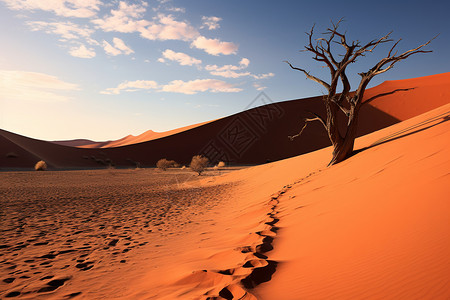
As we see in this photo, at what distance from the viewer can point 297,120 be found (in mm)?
51500

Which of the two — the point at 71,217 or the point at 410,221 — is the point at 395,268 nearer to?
the point at 410,221

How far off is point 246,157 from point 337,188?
1515 inches

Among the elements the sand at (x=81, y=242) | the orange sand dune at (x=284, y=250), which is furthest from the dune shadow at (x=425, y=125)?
the sand at (x=81, y=242)

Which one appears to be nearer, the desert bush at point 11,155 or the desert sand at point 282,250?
the desert sand at point 282,250

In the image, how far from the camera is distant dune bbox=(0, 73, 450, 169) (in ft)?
146

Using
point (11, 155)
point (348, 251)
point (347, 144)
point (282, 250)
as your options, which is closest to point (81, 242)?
point (282, 250)

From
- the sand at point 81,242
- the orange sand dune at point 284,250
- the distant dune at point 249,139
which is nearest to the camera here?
the orange sand dune at point 284,250

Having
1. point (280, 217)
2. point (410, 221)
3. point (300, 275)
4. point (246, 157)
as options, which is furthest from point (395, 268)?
point (246, 157)

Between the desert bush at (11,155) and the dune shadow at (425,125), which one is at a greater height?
the desert bush at (11,155)

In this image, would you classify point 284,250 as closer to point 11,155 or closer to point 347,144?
point 347,144

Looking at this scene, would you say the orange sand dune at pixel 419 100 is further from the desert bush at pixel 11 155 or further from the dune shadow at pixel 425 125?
the desert bush at pixel 11 155

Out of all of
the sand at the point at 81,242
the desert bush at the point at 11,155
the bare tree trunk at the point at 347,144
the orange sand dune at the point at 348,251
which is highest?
the desert bush at the point at 11,155

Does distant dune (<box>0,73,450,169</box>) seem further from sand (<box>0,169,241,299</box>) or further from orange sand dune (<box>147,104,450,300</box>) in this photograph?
orange sand dune (<box>147,104,450,300</box>)

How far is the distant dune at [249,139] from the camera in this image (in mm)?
44438
